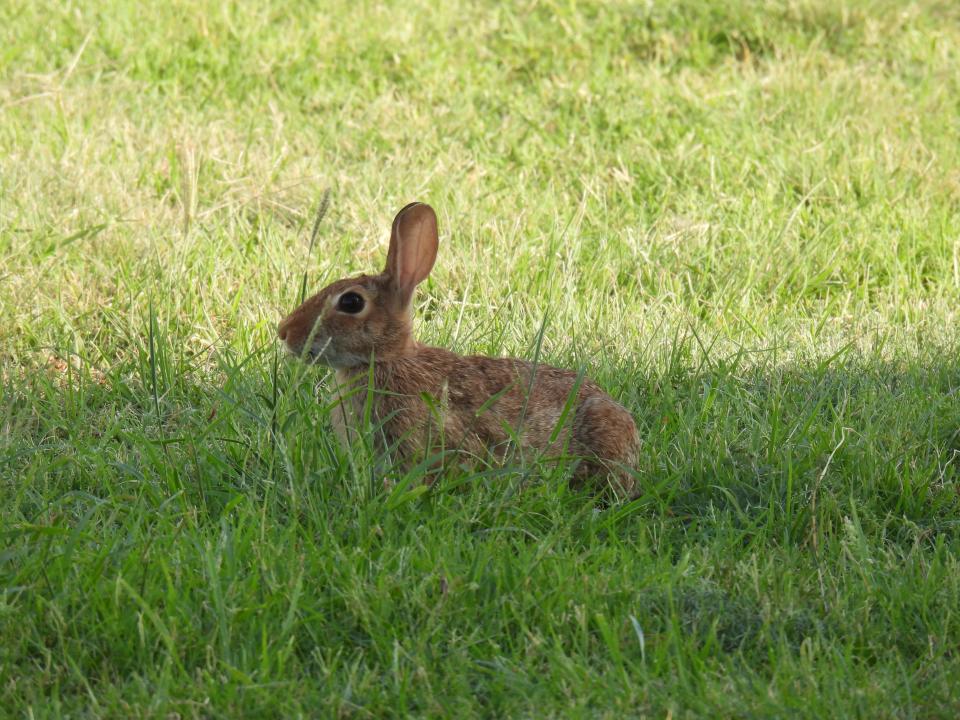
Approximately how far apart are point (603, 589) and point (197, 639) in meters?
0.95

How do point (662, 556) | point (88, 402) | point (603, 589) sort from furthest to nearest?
point (88, 402) → point (662, 556) → point (603, 589)

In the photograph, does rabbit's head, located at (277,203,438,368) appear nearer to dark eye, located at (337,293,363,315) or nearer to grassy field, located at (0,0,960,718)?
dark eye, located at (337,293,363,315)

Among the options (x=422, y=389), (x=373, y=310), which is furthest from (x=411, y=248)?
(x=422, y=389)

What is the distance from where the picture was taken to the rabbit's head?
389cm

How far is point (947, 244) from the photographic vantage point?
5.98 metres

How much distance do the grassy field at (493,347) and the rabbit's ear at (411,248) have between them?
0.39m

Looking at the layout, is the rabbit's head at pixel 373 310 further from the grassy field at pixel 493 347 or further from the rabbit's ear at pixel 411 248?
the grassy field at pixel 493 347

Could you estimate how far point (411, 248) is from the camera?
3.97m

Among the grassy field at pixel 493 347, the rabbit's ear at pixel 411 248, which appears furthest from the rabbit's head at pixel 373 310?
the grassy field at pixel 493 347

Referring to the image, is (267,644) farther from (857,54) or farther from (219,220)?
(857,54)

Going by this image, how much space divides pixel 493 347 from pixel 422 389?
3.15 feet

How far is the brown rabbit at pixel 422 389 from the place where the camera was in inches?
153

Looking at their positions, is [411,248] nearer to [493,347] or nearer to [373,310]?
[373,310]

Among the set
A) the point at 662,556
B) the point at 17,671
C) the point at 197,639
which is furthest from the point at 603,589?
the point at 17,671
